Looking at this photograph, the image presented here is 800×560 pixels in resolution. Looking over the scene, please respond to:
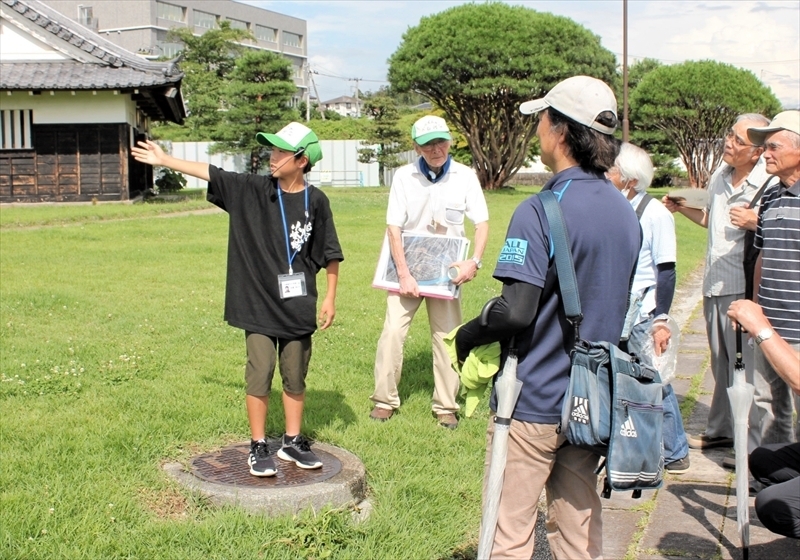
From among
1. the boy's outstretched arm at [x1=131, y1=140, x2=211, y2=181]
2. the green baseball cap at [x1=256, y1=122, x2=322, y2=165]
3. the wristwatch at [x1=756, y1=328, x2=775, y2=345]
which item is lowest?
the wristwatch at [x1=756, y1=328, x2=775, y2=345]

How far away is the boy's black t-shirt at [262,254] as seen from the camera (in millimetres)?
4520

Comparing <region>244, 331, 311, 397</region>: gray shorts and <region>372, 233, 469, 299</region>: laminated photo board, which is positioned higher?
<region>372, 233, 469, 299</region>: laminated photo board

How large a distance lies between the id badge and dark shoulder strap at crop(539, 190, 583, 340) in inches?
77.1

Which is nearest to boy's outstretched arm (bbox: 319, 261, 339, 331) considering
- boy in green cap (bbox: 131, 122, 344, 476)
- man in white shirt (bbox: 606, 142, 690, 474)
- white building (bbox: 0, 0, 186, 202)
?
boy in green cap (bbox: 131, 122, 344, 476)

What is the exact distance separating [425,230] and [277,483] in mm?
2207

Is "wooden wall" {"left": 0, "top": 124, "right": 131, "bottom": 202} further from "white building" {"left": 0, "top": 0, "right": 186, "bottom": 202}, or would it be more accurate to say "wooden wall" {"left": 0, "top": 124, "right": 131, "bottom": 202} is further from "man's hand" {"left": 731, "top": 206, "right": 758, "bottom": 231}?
"man's hand" {"left": 731, "top": 206, "right": 758, "bottom": 231}

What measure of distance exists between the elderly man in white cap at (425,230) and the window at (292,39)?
98.2 meters

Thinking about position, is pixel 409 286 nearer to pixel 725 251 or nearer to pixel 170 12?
pixel 725 251

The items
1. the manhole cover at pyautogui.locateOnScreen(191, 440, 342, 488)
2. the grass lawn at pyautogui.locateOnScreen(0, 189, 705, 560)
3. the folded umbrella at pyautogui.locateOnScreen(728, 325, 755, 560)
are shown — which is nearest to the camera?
the folded umbrella at pyautogui.locateOnScreen(728, 325, 755, 560)

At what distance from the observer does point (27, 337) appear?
25.3 ft

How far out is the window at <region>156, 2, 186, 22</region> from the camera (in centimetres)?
8381

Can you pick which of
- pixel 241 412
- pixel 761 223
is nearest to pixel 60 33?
pixel 241 412

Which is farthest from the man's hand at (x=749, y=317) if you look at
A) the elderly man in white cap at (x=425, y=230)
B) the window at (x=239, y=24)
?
the window at (x=239, y=24)

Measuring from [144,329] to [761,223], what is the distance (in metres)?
5.69
